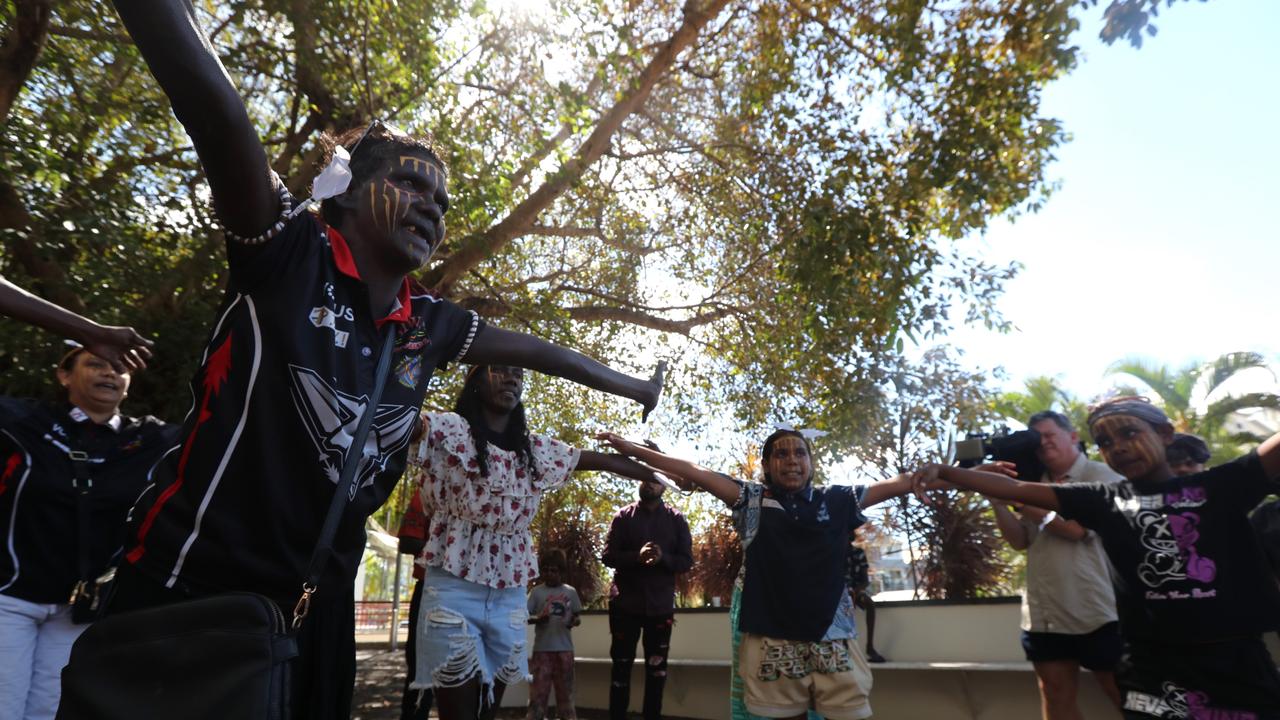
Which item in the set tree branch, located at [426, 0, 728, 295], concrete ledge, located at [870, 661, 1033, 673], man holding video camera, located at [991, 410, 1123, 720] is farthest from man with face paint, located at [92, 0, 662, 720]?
tree branch, located at [426, 0, 728, 295]

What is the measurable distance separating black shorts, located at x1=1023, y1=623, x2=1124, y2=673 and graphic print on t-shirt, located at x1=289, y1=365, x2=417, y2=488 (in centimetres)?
398

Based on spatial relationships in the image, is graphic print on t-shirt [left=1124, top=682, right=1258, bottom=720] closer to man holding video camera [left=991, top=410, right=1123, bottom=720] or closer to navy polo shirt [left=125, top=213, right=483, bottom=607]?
man holding video camera [left=991, top=410, right=1123, bottom=720]

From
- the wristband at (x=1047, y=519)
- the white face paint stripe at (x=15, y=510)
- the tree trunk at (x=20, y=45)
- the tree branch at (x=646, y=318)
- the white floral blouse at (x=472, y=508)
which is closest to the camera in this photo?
the white face paint stripe at (x=15, y=510)

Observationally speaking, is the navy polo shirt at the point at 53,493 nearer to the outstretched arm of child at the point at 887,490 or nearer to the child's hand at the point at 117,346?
the child's hand at the point at 117,346

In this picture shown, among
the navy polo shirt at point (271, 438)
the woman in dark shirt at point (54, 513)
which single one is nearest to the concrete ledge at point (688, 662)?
the woman in dark shirt at point (54, 513)

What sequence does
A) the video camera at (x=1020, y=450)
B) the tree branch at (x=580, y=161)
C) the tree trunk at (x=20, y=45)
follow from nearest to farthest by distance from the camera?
the video camera at (x=1020, y=450), the tree trunk at (x=20, y=45), the tree branch at (x=580, y=161)

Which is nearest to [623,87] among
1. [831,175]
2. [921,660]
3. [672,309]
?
[831,175]

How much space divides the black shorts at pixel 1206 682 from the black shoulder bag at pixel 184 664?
285 cm

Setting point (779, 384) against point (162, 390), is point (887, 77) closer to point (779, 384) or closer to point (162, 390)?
point (779, 384)

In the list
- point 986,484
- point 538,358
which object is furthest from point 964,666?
point 538,358

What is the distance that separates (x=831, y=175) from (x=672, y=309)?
11.0 feet

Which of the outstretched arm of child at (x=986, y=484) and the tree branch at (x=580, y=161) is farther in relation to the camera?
the tree branch at (x=580, y=161)

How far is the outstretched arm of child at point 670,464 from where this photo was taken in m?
3.75

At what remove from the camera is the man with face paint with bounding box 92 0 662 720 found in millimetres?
1290
